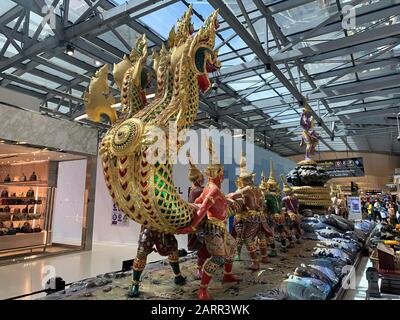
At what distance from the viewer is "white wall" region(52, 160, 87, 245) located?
7328 millimetres

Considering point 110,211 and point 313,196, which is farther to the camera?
point 110,211

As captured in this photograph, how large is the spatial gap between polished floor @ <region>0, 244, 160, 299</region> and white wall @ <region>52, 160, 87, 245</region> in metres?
0.78

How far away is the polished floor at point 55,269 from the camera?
13.1 ft

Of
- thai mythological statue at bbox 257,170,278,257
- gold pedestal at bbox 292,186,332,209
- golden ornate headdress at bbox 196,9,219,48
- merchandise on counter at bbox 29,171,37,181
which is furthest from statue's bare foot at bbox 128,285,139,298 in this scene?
merchandise on counter at bbox 29,171,37,181

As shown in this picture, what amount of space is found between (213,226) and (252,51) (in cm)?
521

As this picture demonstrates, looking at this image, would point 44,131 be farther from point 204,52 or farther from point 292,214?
point 292,214

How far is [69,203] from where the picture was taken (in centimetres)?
755

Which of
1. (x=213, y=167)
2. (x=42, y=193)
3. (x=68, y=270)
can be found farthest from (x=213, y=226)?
(x=42, y=193)

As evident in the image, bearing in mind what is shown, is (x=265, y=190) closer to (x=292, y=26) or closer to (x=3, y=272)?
(x=292, y=26)

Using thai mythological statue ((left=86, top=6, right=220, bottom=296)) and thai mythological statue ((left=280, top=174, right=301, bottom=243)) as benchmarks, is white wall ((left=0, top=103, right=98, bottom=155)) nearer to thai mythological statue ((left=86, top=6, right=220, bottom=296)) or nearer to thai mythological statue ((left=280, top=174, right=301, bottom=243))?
thai mythological statue ((left=86, top=6, right=220, bottom=296))

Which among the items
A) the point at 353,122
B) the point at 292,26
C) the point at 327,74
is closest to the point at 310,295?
the point at 292,26

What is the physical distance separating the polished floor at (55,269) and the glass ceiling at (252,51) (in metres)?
3.72

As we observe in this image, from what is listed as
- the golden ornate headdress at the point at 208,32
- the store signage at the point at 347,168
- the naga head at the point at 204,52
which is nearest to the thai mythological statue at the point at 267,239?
the naga head at the point at 204,52

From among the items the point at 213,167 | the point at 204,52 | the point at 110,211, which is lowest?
the point at 110,211
